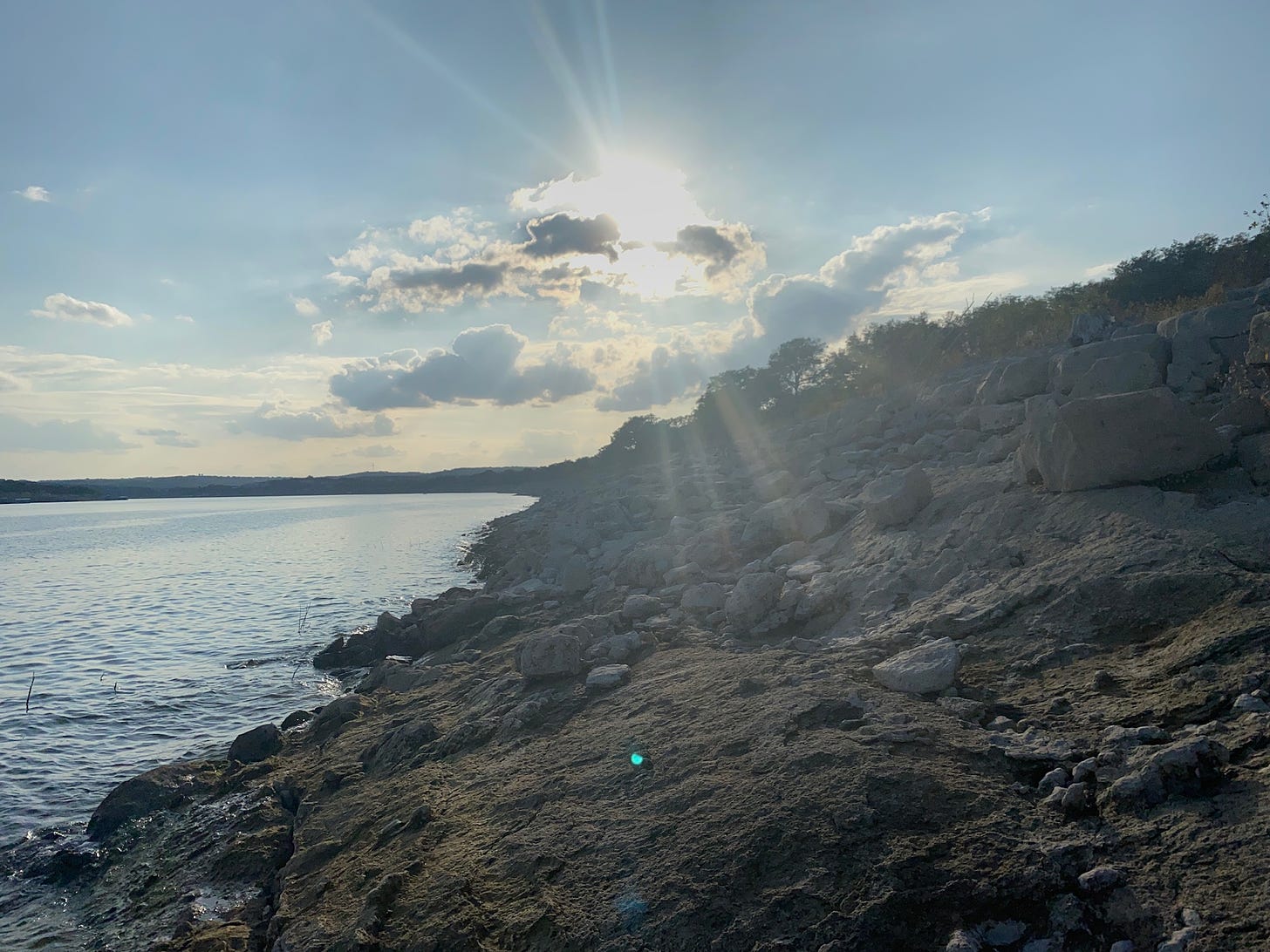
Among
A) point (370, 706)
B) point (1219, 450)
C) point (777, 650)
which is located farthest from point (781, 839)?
point (370, 706)

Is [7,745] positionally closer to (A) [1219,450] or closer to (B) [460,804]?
(B) [460,804]

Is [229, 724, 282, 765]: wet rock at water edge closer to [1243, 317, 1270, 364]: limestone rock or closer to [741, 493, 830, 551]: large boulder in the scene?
[741, 493, 830, 551]: large boulder

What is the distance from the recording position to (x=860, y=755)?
4949 mm

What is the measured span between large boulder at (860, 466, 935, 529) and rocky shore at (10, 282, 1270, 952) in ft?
0.16

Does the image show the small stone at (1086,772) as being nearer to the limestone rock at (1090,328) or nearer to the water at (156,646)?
the water at (156,646)

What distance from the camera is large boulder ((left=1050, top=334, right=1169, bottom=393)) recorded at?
11.3 metres

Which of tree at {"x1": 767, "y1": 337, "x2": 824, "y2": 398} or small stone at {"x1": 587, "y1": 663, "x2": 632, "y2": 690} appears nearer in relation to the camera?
small stone at {"x1": 587, "y1": 663, "x2": 632, "y2": 690}

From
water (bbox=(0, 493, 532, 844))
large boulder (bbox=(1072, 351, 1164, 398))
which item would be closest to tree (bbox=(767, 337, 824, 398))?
water (bbox=(0, 493, 532, 844))

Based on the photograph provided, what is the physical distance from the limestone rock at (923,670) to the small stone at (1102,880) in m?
2.39

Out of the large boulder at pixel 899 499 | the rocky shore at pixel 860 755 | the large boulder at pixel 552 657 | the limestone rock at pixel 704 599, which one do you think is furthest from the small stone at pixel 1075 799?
the large boulder at pixel 899 499

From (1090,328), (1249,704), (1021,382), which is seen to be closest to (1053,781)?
(1249,704)

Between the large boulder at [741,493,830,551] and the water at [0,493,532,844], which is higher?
the large boulder at [741,493,830,551]

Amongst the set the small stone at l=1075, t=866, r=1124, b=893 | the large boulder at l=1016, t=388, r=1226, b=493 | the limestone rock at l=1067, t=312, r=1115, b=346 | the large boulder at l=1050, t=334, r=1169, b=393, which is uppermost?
the limestone rock at l=1067, t=312, r=1115, b=346

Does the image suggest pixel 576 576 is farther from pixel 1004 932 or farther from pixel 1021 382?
pixel 1004 932
